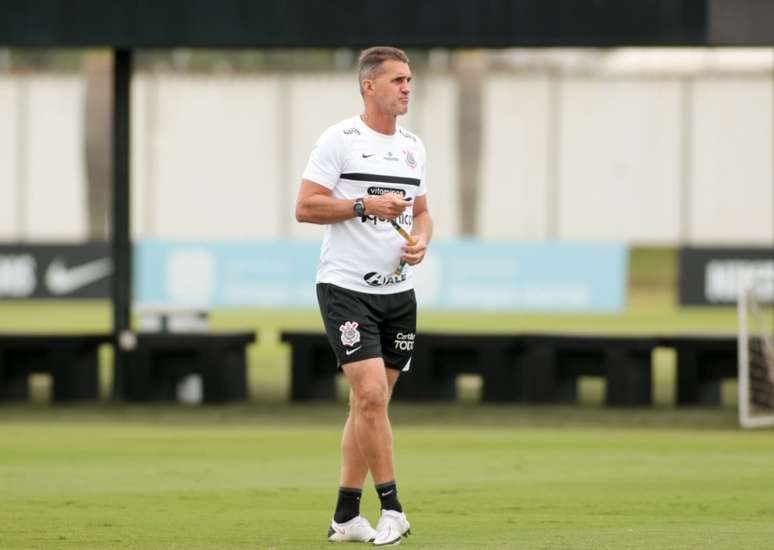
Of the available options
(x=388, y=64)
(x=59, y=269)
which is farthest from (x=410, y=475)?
(x=59, y=269)

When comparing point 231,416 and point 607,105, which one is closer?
point 231,416

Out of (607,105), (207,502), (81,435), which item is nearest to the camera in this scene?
(207,502)

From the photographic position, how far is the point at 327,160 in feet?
22.1

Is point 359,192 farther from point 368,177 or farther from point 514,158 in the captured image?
point 514,158

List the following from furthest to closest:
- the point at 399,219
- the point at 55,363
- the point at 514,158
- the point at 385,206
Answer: the point at 514,158 < the point at 55,363 < the point at 399,219 < the point at 385,206

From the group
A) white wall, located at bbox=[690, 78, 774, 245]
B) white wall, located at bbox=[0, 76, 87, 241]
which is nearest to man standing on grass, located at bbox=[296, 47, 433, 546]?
white wall, located at bbox=[690, 78, 774, 245]

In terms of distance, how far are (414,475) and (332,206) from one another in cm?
299

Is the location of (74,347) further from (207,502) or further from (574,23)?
(207,502)

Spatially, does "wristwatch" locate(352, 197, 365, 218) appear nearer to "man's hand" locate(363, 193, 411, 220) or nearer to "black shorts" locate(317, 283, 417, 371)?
"man's hand" locate(363, 193, 411, 220)

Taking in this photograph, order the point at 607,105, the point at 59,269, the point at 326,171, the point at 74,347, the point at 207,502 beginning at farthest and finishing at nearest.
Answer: the point at 607,105, the point at 59,269, the point at 74,347, the point at 207,502, the point at 326,171

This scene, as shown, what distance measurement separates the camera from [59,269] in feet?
92.8

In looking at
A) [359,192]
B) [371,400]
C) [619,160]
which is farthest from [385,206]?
[619,160]

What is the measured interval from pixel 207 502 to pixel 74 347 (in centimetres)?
589

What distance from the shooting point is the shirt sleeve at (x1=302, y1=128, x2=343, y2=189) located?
671 cm
